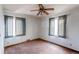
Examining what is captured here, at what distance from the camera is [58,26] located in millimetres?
2812

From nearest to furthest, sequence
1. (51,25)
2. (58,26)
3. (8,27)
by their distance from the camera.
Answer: (8,27) < (58,26) < (51,25)

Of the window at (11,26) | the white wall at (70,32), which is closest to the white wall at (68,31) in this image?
the white wall at (70,32)

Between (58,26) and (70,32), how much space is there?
44 cm

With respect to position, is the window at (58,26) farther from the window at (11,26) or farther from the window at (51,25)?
the window at (11,26)

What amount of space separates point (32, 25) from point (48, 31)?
76 cm

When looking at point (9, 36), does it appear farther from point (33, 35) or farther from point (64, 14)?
point (64, 14)

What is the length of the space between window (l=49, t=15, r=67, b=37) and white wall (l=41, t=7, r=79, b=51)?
5.0 inches

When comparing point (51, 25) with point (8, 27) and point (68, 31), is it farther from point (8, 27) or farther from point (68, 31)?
point (8, 27)

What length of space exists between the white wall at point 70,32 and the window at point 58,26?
0.42 feet

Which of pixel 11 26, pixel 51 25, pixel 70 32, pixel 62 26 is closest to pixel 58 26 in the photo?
pixel 62 26

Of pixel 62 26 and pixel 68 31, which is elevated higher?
pixel 62 26

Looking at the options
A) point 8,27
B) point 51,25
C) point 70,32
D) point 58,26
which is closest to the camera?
point 8,27

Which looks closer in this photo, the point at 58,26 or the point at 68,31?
the point at 68,31

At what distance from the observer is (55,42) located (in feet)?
9.43
